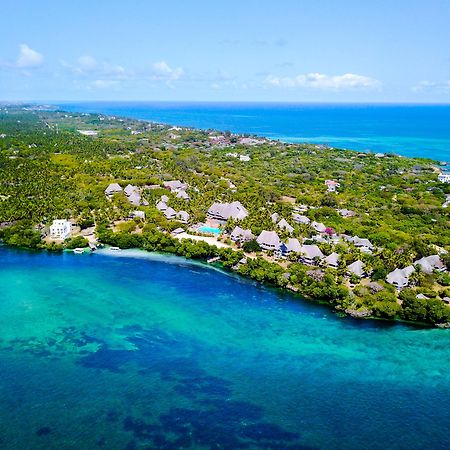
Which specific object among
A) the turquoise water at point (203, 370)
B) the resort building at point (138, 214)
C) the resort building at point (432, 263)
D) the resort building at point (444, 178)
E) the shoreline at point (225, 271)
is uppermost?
the resort building at point (444, 178)

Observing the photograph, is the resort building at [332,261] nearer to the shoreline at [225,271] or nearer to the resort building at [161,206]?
the shoreline at [225,271]

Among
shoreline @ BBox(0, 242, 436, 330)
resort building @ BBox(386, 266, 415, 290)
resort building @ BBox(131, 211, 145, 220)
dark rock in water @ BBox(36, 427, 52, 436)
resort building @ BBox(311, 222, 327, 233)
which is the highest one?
resort building @ BBox(311, 222, 327, 233)

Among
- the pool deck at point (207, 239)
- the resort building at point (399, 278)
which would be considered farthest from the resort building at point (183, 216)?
the resort building at point (399, 278)

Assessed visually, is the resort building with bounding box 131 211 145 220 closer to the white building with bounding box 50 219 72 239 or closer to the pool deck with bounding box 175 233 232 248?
the pool deck with bounding box 175 233 232 248

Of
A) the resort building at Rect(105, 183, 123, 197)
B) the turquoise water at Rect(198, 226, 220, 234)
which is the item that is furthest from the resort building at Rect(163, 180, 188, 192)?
the turquoise water at Rect(198, 226, 220, 234)

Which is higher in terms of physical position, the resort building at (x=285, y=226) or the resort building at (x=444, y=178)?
the resort building at (x=444, y=178)

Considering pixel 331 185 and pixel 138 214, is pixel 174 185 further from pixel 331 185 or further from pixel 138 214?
pixel 331 185
